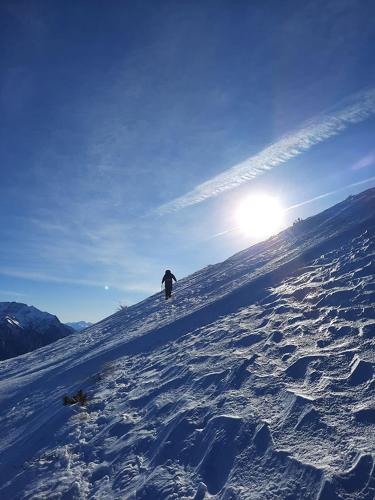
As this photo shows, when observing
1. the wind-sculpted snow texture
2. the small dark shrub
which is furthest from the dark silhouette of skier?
the small dark shrub

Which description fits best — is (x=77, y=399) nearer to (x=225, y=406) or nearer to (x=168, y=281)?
(x=225, y=406)

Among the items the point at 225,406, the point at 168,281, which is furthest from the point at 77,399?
the point at 168,281

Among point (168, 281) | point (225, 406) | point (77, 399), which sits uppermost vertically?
point (168, 281)

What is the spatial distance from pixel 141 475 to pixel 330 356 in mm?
4770

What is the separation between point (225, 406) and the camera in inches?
316

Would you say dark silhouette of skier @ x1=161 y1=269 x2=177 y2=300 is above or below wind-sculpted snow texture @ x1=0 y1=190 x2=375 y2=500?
above

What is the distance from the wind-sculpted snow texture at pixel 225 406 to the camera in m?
6.04

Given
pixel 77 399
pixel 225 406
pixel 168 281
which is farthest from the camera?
pixel 168 281

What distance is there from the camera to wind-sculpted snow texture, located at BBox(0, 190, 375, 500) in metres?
6.04

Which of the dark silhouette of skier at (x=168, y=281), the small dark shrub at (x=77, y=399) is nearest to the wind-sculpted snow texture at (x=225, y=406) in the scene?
the small dark shrub at (x=77, y=399)

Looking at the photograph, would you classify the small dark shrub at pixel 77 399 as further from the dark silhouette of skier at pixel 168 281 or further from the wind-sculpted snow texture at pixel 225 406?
the dark silhouette of skier at pixel 168 281

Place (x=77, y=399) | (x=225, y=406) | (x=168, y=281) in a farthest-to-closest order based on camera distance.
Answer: (x=168, y=281), (x=77, y=399), (x=225, y=406)

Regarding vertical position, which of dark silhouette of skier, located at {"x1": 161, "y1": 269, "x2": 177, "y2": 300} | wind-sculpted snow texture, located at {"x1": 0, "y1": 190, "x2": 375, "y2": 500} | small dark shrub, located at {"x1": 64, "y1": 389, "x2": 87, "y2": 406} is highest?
dark silhouette of skier, located at {"x1": 161, "y1": 269, "x2": 177, "y2": 300}

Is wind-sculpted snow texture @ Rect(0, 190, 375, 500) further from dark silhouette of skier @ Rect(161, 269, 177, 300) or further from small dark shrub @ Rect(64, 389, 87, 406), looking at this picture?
dark silhouette of skier @ Rect(161, 269, 177, 300)
